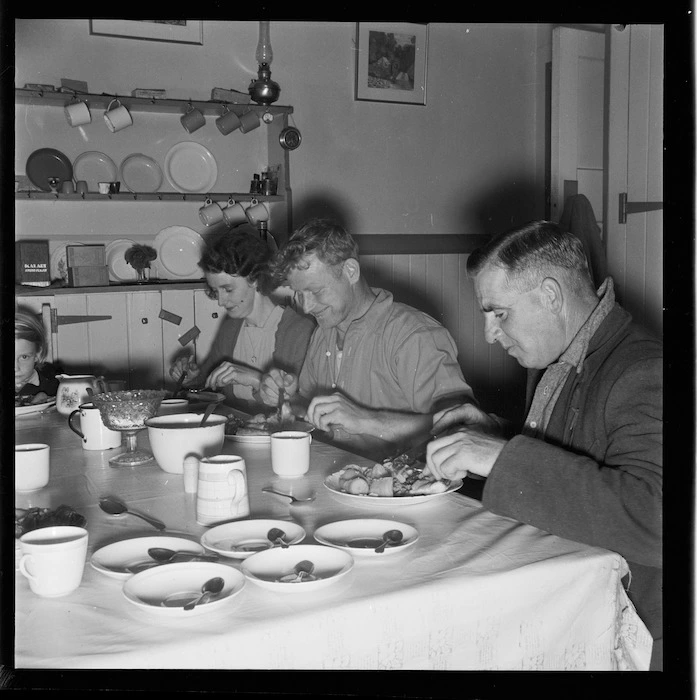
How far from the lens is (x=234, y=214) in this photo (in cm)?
425

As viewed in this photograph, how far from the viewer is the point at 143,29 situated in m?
3.98

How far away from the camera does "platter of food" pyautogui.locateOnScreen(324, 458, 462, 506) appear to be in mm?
1566

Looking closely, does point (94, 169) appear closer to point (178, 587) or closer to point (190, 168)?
point (190, 168)

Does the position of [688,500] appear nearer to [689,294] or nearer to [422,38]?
[689,294]

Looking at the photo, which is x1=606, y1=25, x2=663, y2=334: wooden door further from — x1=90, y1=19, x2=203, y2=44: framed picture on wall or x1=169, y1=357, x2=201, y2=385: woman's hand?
x1=90, y1=19, x2=203, y2=44: framed picture on wall

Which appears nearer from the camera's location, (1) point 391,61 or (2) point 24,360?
(2) point 24,360

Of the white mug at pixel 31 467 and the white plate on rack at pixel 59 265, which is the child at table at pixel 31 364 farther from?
the white mug at pixel 31 467

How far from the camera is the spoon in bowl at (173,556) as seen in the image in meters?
1.29

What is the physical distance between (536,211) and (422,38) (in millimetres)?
1289

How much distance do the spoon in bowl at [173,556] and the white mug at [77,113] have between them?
296cm

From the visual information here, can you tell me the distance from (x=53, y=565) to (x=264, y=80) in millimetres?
3317

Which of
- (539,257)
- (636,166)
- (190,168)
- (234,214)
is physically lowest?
(539,257)

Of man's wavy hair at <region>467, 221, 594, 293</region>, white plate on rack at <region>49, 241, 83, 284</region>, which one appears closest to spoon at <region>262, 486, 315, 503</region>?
man's wavy hair at <region>467, 221, 594, 293</region>

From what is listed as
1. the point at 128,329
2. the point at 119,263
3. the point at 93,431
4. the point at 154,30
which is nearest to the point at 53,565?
the point at 93,431
